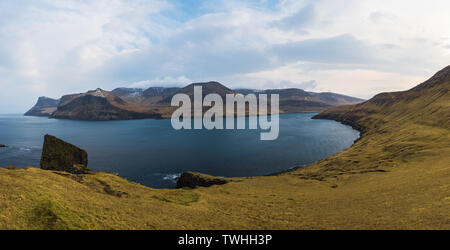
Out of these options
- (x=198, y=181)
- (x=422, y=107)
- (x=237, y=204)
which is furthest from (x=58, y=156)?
(x=422, y=107)

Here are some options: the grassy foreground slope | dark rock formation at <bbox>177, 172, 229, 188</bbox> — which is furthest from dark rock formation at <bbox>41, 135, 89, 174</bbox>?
dark rock formation at <bbox>177, 172, 229, 188</bbox>

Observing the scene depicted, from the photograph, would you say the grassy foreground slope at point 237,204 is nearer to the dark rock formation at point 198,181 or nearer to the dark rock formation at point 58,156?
the dark rock formation at point 198,181

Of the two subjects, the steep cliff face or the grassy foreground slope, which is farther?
the steep cliff face

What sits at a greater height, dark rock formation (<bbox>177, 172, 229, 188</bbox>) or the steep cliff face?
the steep cliff face

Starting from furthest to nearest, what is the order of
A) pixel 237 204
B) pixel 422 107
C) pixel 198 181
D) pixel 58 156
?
pixel 422 107
pixel 198 181
pixel 58 156
pixel 237 204

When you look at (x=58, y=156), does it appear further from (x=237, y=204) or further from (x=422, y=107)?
(x=422, y=107)

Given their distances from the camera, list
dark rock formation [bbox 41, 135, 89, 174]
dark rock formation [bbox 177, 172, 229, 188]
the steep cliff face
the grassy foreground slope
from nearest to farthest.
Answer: the grassy foreground slope
dark rock formation [bbox 41, 135, 89, 174]
dark rock formation [bbox 177, 172, 229, 188]
the steep cliff face

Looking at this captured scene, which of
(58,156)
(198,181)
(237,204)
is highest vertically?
(58,156)

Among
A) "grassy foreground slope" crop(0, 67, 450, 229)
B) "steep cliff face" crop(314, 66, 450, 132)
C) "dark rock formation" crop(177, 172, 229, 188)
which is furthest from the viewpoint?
"steep cliff face" crop(314, 66, 450, 132)

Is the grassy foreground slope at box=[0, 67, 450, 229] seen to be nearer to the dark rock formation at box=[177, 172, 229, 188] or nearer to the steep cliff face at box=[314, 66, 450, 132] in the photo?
the dark rock formation at box=[177, 172, 229, 188]

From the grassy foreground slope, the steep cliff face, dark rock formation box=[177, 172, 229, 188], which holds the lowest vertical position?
dark rock formation box=[177, 172, 229, 188]

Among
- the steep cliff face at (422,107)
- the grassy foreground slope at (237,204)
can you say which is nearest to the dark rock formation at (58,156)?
the grassy foreground slope at (237,204)
